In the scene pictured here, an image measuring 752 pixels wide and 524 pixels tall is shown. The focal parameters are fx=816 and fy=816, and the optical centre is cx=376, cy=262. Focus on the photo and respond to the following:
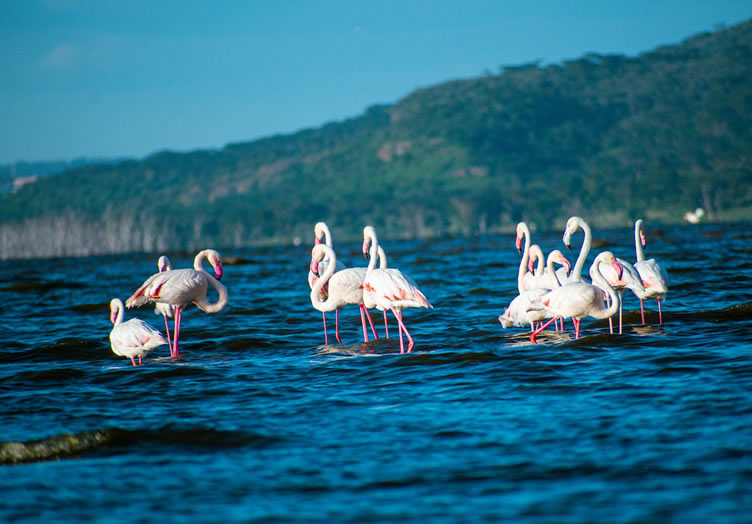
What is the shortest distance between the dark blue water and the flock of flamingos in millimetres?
457

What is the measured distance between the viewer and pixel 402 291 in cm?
1222

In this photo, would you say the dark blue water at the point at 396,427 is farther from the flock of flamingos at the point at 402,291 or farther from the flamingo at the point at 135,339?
the flock of flamingos at the point at 402,291

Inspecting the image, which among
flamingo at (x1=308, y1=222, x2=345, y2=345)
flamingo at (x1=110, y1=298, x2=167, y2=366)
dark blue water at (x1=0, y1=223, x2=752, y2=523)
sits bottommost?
dark blue water at (x1=0, y1=223, x2=752, y2=523)

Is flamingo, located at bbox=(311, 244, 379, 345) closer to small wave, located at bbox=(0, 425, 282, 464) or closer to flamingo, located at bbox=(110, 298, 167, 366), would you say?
flamingo, located at bbox=(110, 298, 167, 366)

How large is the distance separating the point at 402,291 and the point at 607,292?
3.01 metres

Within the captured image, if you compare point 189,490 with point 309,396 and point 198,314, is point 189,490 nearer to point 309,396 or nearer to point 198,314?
point 309,396

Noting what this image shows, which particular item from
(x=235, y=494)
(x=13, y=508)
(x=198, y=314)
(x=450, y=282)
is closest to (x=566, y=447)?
(x=235, y=494)

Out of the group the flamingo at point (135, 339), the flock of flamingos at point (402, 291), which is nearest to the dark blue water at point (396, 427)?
the flamingo at point (135, 339)

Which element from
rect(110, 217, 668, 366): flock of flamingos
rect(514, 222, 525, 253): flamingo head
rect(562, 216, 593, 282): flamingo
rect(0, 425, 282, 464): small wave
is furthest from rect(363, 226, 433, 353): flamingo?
rect(0, 425, 282, 464): small wave

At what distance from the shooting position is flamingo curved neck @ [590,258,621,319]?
445 inches

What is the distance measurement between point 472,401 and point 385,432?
1477 mm

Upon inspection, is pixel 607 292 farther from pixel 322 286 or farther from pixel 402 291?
pixel 322 286

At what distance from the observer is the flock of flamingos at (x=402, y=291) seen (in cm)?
1144

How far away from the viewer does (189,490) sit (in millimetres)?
6195
